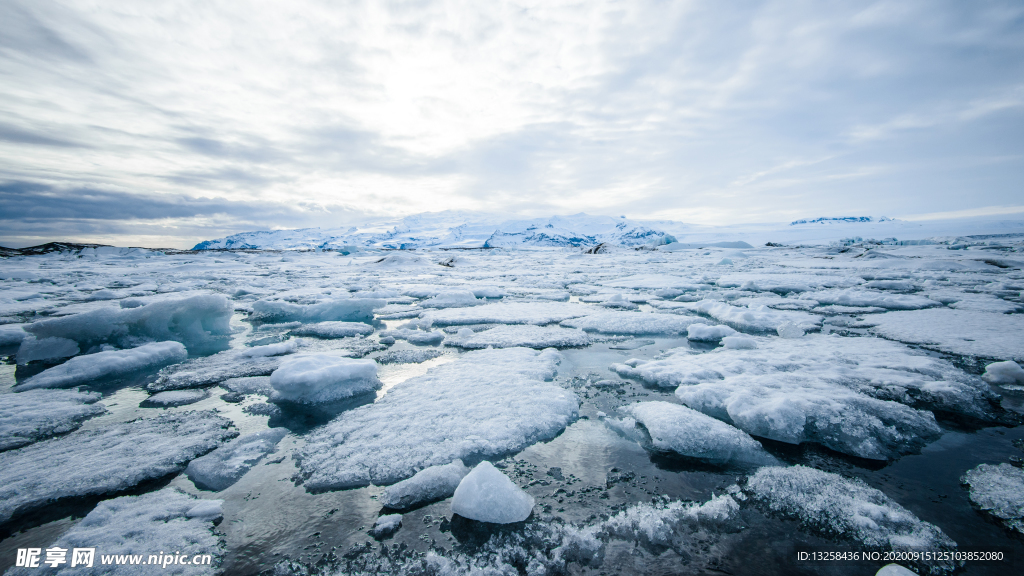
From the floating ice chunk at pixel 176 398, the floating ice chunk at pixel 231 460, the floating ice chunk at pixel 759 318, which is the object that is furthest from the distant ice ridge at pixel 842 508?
the floating ice chunk at pixel 176 398

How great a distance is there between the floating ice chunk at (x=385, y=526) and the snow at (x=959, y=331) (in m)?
4.71

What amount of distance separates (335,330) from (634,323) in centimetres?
360

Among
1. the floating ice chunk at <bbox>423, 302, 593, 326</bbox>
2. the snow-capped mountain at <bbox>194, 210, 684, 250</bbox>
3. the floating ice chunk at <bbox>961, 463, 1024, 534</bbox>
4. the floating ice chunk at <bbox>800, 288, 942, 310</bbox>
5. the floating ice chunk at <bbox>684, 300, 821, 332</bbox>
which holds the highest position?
the snow-capped mountain at <bbox>194, 210, 684, 250</bbox>

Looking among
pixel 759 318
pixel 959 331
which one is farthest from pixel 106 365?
pixel 959 331

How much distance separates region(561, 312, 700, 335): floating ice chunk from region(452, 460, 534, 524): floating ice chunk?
3176 mm

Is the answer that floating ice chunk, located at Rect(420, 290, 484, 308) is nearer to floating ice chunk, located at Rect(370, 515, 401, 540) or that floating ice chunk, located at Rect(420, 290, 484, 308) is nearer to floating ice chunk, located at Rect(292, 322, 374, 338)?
floating ice chunk, located at Rect(292, 322, 374, 338)

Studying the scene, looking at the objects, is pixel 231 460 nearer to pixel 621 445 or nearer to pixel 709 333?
pixel 621 445

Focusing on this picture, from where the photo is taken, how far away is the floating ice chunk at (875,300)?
561cm

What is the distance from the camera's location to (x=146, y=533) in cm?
147

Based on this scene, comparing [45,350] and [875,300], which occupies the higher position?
[875,300]

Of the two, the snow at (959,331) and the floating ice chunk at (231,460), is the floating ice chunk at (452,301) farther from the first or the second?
the snow at (959,331)

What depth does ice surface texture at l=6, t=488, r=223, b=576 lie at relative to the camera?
133 cm

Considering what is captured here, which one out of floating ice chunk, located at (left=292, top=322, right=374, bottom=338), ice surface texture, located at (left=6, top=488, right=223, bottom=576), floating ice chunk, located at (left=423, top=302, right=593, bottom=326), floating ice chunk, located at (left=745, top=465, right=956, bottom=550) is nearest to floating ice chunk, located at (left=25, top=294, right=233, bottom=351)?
floating ice chunk, located at (left=292, top=322, right=374, bottom=338)

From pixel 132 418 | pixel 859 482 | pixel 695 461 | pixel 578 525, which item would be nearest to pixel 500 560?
pixel 578 525
